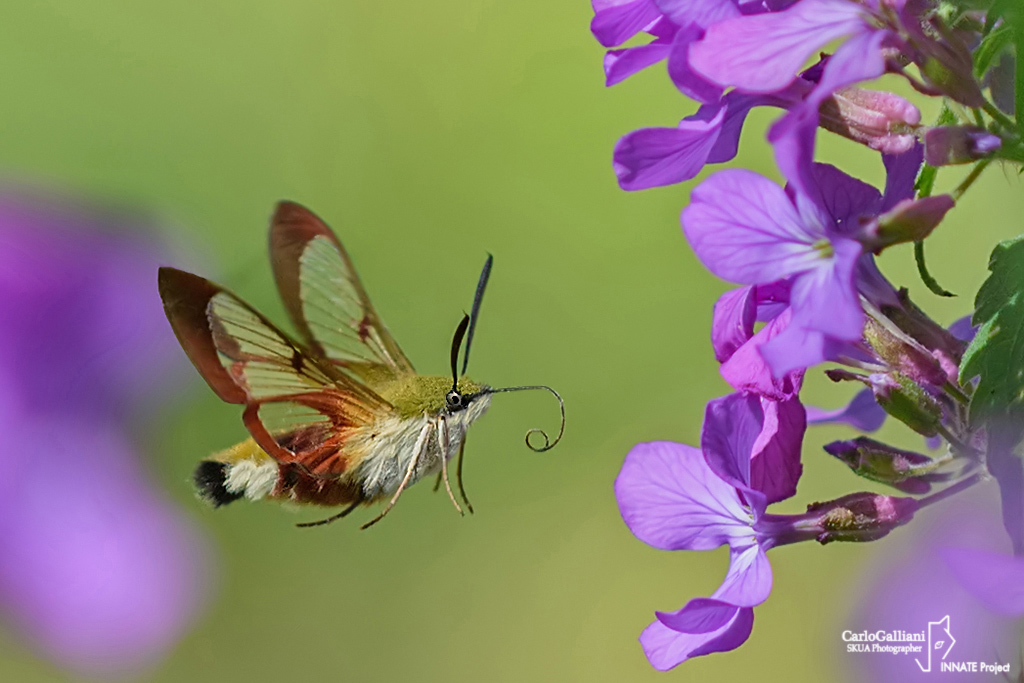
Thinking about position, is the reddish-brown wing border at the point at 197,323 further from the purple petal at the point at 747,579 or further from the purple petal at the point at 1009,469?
the purple petal at the point at 1009,469

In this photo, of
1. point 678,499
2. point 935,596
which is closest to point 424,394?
point 678,499

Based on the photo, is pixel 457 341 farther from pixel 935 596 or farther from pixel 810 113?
pixel 935 596

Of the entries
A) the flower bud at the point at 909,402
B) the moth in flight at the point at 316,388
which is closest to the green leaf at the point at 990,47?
the flower bud at the point at 909,402

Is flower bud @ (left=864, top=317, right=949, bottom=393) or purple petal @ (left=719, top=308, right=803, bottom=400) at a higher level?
purple petal @ (left=719, top=308, right=803, bottom=400)

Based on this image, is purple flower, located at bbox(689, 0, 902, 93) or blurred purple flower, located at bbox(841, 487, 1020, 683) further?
blurred purple flower, located at bbox(841, 487, 1020, 683)

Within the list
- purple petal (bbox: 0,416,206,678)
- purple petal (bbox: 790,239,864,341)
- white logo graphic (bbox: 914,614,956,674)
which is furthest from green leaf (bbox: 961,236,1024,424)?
purple petal (bbox: 0,416,206,678)

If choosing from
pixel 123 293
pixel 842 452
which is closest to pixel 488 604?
pixel 123 293

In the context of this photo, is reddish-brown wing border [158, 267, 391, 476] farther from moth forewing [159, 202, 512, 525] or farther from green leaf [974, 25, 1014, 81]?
green leaf [974, 25, 1014, 81]
